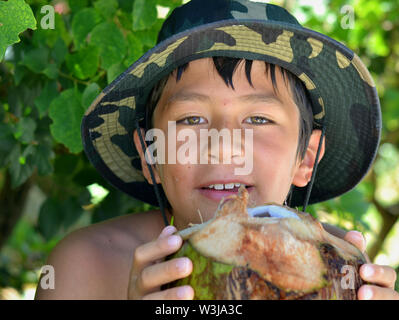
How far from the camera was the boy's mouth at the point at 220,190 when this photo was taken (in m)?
1.71

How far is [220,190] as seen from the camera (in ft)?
5.70

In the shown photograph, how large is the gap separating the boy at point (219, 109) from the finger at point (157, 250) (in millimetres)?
406

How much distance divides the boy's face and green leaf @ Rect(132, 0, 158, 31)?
225mm

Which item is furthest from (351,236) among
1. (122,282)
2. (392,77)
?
(392,77)

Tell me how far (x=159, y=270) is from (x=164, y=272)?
23 mm

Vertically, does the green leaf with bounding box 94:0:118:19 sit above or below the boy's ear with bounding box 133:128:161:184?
above

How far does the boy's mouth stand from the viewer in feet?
5.62

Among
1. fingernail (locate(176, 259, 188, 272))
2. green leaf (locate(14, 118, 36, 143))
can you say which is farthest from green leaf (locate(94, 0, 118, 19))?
fingernail (locate(176, 259, 188, 272))

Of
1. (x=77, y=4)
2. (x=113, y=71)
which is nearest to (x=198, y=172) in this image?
(x=113, y=71)

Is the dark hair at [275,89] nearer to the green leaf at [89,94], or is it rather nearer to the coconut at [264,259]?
the green leaf at [89,94]

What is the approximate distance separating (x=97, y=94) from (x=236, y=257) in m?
1.08

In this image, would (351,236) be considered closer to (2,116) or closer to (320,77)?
(320,77)

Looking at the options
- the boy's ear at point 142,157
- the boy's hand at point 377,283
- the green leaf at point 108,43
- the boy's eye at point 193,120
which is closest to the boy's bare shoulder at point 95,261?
the boy's ear at point 142,157

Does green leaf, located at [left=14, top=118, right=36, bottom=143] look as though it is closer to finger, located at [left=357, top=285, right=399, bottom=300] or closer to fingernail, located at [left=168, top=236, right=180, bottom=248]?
fingernail, located at [left=168, top=236, right=180, bottom=248]
